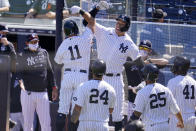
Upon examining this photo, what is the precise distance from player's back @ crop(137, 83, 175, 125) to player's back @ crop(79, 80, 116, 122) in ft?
1.24

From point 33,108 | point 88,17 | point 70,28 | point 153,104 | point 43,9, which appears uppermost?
point 88,17

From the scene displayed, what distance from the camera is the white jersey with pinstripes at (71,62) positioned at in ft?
23.0

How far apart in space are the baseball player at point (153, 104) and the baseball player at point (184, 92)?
50 centimetres

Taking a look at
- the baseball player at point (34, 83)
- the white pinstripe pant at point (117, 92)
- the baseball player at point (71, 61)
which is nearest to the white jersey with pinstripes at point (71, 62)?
the baseball player at point (71, 61)

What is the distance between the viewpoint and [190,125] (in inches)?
259

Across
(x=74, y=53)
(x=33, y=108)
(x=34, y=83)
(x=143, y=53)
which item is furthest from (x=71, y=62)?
(x=143, y=53)

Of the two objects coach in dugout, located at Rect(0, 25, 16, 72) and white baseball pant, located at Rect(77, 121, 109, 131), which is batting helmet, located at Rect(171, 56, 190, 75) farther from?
coach in dugout, located at Rect(0, 25, 16, 72)

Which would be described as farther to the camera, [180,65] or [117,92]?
[117,92]

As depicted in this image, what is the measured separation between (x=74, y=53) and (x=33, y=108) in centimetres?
129

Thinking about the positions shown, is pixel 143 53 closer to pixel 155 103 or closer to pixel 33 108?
pixel 33 108

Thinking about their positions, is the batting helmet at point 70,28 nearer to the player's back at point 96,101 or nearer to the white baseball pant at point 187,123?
the player's back at point 96,101

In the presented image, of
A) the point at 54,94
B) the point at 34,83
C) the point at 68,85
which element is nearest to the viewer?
the point at 68,85

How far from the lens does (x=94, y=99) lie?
571cm

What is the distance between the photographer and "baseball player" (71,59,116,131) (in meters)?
5.70
